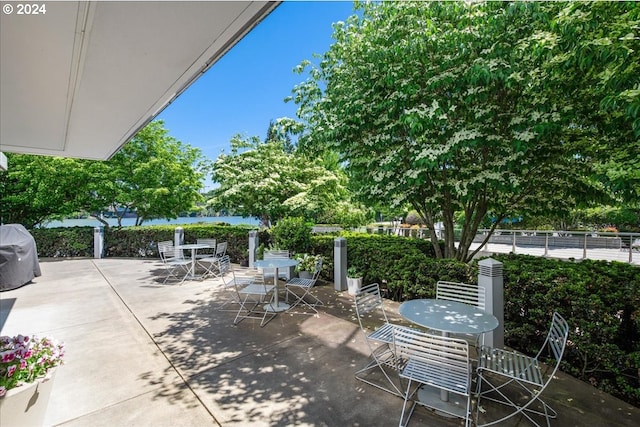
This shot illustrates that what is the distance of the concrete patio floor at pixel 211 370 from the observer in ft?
8.39

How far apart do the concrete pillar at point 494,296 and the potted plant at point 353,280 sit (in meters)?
2.84

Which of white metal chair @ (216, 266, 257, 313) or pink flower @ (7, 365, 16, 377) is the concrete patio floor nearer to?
white metal chair @ (216, 266, 257, 313)

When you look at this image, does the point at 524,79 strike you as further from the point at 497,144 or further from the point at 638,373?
the point at 638,373

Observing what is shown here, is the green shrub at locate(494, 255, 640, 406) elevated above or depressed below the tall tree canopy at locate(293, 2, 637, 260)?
below

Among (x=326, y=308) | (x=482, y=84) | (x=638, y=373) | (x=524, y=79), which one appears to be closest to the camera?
(x=638, y=373)

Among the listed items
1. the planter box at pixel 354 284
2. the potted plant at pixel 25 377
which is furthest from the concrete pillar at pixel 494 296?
the potted plant at pixel 25 377

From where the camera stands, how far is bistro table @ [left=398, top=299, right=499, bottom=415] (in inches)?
102

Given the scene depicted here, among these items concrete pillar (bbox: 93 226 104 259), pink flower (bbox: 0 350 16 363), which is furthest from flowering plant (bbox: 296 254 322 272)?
concrete pillar (bbox: 93 226 104 259)

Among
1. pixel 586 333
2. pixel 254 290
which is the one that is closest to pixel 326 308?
pixel 254 290

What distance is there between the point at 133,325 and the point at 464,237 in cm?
623

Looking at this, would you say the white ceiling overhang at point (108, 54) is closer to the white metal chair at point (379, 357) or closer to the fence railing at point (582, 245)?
A: the white metal chair at point (379, 357)

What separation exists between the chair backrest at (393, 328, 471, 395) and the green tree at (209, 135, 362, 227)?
8393mm

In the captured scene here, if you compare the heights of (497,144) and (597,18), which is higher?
(597,18)

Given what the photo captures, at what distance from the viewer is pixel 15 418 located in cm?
190
